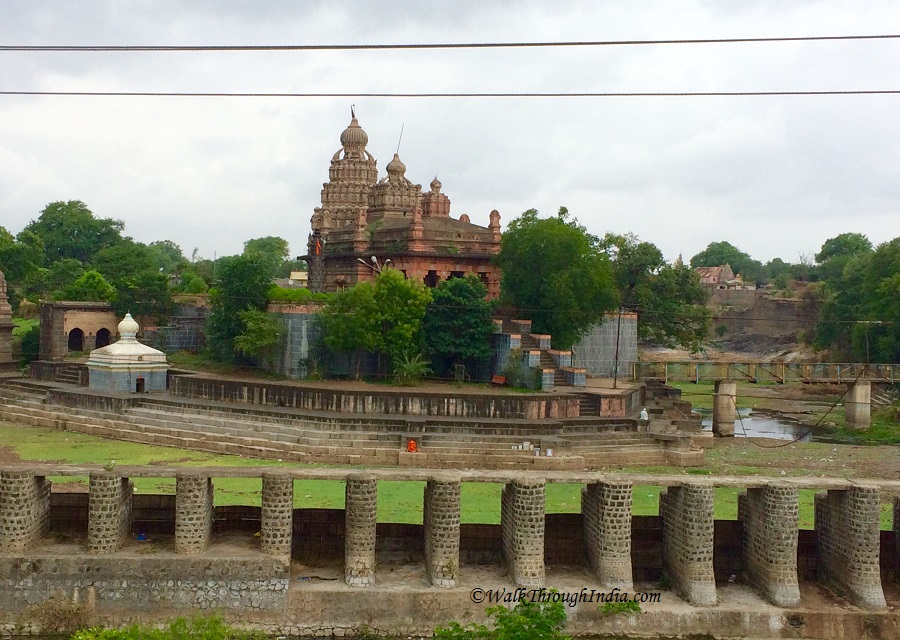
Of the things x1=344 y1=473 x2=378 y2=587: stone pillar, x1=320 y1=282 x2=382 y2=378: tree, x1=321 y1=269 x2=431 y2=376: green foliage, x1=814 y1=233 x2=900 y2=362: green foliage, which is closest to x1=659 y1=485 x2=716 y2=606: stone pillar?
x1=344 y1=473 x2=378 y2=587: stone pillar

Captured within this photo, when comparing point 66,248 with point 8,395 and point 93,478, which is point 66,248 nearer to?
point 8,395

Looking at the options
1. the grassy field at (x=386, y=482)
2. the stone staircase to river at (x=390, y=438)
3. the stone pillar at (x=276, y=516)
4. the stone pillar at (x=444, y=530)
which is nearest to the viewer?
the stone pillar at (x=276, y=516)

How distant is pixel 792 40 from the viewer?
38.5ft

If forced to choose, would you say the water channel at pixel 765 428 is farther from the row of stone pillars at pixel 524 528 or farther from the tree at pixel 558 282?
the row of stone pillars at pixel 524 528

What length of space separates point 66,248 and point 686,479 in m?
63.6

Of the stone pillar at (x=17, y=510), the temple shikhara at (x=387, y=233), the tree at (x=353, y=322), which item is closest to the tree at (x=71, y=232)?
the temple shikhara at (x=387, y=233)

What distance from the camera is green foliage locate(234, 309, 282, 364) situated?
2884 cm

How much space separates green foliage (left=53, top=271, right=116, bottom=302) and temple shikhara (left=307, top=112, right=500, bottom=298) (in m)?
9.18

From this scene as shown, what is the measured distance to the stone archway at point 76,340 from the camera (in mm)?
37438

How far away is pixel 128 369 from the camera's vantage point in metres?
29.7

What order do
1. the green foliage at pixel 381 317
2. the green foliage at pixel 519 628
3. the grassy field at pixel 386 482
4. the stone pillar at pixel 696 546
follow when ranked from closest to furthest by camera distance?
the green foliage at pixel 519 628
the stone pillar at pixel 696 546
the grassy field at pixel 386 482
the green foliage at pixel 381 317

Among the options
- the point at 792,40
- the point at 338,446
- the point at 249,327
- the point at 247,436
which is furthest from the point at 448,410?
the point at 792,40

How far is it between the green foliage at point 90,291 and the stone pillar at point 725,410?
2467cm

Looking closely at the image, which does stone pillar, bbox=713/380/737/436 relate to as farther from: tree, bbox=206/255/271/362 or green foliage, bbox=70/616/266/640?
green foliage, bbox=70/616/266/640
